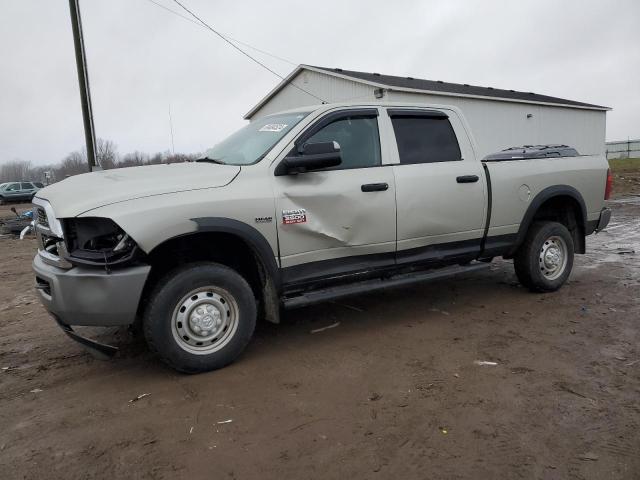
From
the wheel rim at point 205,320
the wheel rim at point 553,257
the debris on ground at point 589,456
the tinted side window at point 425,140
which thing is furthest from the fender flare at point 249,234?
the wheel rim at point 553,257

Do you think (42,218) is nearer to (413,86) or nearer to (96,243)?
(96,243)

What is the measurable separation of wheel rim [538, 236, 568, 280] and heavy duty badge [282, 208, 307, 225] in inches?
122

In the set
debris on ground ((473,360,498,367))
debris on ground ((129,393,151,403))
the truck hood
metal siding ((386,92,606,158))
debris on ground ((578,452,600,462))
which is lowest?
debris on ground ((578,452,600,462))

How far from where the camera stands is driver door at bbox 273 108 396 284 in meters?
3.92

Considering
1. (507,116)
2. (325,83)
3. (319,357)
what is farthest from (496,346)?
(507,116)

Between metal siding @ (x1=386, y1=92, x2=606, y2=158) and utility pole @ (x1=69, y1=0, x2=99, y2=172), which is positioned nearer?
utility pole @ (x1=69, y1=0, x2=99, y2=172)

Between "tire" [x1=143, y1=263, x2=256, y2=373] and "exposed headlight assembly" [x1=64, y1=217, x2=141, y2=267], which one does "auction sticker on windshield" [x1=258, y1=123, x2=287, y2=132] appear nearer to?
"tire" [x1=143, y1=263, x2=256, y2=373]

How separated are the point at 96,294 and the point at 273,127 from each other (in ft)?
6.92

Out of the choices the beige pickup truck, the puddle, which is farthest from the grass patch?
the beige pickup truck

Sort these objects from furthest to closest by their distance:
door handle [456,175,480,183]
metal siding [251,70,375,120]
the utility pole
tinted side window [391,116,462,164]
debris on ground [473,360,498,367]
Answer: metal siding [251,70,375,120] < the utility pole < door handle [456,175,480,183] < tinted side window [391,116,462,164] < debris on ground [473,360,498,367]

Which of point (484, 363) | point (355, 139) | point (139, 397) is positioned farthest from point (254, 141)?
point (484, 363)

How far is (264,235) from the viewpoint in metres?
3.79

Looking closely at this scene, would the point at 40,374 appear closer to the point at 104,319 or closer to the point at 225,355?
the point at 104,319

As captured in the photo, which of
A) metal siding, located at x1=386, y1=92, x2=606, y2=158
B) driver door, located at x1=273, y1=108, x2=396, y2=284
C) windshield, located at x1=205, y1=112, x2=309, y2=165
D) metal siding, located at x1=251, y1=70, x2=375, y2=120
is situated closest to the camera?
driver door, located at x1=273, y1=108, x2=396, y2=284
